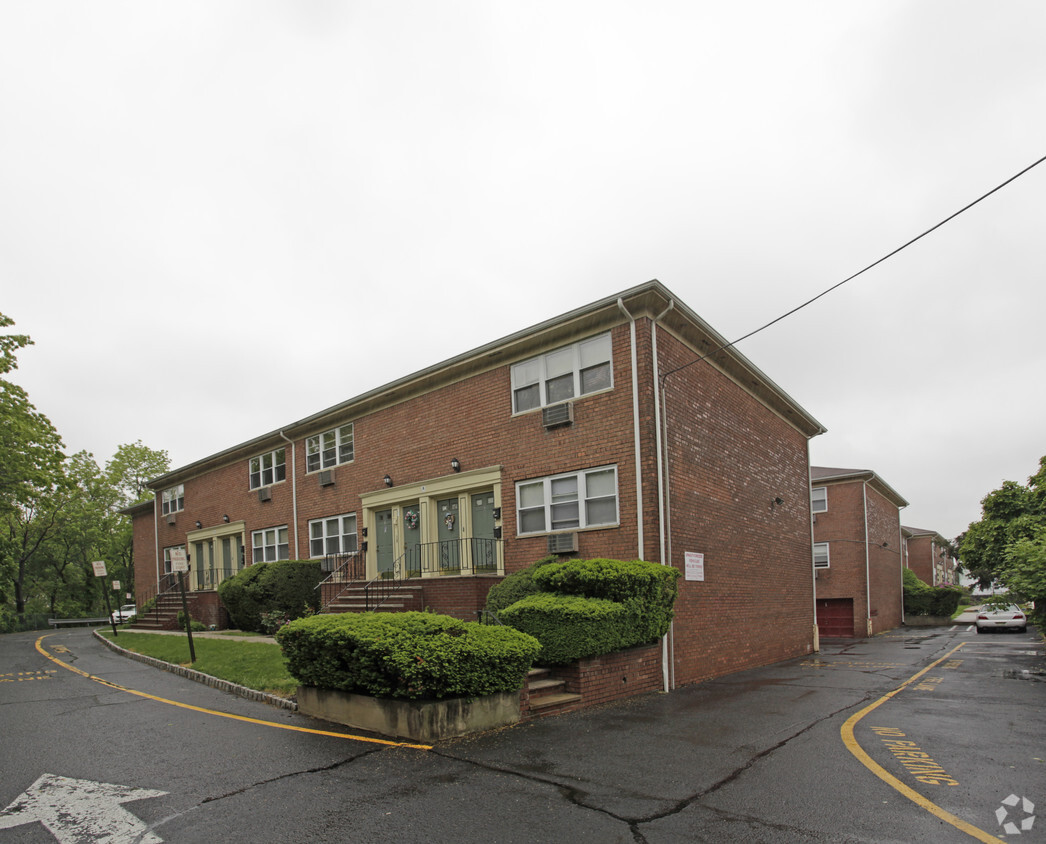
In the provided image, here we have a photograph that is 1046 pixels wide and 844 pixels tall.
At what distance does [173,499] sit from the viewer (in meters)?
31.4

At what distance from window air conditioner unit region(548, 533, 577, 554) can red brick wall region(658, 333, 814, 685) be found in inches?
73.2

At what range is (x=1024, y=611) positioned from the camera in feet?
120

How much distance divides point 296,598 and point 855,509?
25.4 meters

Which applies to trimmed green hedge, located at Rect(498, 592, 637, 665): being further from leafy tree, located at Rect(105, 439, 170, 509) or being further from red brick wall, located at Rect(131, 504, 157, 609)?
leafy tree, located at Rect(105, 439, 170, 509)

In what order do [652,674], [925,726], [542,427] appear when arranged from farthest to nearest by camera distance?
[542,427] < [652,674] < [925,726]

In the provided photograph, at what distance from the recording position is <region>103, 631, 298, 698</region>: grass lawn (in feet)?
37.7

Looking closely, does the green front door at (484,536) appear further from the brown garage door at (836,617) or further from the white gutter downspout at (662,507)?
the brown garage door at (836,617)

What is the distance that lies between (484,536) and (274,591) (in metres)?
7.45

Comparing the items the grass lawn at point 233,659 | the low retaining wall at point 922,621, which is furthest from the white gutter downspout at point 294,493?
the low retaining wall at point 922,621

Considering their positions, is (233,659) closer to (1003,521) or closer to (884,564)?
(884,564)

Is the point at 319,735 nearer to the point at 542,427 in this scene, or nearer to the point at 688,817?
the point at 688,817

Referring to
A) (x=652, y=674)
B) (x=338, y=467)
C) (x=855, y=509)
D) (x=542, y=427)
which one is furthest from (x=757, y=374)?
(x=855, y=509)

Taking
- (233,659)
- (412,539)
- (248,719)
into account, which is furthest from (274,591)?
(248,719)

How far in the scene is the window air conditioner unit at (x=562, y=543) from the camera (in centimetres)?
1364
